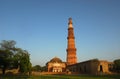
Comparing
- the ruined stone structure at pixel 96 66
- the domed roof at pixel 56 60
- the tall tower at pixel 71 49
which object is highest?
the tall tower at pixel 71 49

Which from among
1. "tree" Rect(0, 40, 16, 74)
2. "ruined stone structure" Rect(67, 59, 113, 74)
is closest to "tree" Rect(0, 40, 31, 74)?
"tree" Rect(0, 40, 16, 74)

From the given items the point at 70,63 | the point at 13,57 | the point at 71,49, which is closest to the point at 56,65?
the point at 70,63

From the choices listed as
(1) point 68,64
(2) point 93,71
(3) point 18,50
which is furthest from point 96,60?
(3) point 18,50

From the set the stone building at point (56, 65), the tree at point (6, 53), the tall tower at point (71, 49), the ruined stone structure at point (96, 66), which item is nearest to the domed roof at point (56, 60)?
the stone building at point (56, 65)

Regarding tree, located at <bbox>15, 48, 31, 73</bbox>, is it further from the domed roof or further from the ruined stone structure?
the domed roof

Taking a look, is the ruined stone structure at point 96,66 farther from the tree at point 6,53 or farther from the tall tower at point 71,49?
the tree at point 6,53

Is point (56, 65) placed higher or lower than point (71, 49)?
lower

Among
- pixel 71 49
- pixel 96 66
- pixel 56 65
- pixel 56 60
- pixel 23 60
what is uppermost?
pixel 71 49

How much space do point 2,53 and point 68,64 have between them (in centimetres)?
4626

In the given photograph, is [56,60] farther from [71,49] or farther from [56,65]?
[71,49]

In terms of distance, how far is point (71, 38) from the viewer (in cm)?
8488

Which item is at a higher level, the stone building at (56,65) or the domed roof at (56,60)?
the domed roof at (56,60)

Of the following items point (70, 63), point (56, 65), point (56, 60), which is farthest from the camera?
point (56, 60)

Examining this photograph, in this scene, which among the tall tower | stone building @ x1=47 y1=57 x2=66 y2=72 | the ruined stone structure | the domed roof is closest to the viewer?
the ruined stone structure
